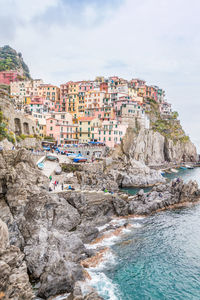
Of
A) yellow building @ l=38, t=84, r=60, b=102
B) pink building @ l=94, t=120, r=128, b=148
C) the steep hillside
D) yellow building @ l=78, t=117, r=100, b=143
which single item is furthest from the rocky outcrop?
yellow building @ l=38, t=84, r=60, b=102

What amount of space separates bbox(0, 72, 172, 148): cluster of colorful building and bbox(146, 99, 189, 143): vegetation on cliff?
4330 mm

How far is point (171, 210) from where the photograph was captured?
39.8 metres

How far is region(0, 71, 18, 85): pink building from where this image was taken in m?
107

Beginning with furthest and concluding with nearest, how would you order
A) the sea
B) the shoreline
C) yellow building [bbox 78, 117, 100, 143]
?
1. yellow building [bbox 78, 117, 100, 143]
2. the shoreline
3. the sea

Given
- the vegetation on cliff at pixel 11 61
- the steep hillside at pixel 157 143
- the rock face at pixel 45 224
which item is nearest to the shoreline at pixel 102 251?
the rock face at pixel 45 224

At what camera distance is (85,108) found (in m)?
86.1

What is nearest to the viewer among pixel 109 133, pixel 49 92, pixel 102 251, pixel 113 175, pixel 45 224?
pixel 45 224

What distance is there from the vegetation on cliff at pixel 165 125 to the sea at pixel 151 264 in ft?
225

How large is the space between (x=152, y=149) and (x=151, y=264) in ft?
220

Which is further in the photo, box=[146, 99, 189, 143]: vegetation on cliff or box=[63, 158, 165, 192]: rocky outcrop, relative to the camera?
box=[146, 99, 189, 143]: vegetation on cliff

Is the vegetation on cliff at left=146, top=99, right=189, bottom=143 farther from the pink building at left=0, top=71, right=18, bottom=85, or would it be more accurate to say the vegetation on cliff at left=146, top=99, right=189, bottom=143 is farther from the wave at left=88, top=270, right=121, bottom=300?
the wave at left=88, top=270, right=121, bottom=300

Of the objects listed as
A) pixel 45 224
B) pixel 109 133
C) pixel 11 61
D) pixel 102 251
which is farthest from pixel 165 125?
pixel 11 61

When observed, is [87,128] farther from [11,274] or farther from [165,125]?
[11,274]

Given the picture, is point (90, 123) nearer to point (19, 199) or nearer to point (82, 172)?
point (82, 172)
